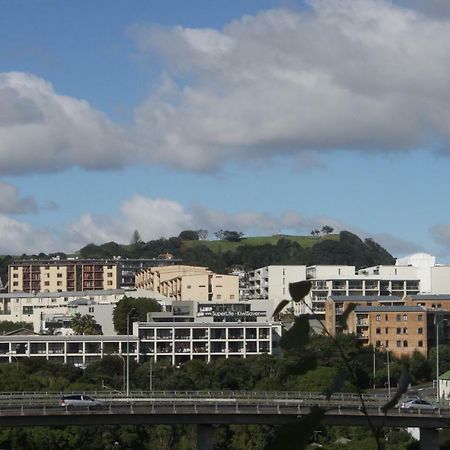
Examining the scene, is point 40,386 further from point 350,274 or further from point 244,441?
point 350,274

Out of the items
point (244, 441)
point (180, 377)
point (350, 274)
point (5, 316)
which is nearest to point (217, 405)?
point (244, 441)

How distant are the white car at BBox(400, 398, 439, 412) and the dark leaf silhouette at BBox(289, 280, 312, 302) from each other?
2362 inches

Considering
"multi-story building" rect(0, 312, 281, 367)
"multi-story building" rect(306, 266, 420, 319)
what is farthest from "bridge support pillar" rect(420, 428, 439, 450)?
"multi-story building" rect(306, 266, 420, 319)

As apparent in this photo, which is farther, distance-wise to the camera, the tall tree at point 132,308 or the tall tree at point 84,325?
the tall tree at point 84,325

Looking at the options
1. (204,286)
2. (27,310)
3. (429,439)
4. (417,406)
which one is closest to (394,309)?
(204,286)

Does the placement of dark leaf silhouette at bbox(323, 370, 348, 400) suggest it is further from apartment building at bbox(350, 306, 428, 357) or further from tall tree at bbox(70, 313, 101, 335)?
tall tree at bbox(70, 313, 101, 335)

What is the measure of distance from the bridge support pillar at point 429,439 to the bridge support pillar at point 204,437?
37.3 feet

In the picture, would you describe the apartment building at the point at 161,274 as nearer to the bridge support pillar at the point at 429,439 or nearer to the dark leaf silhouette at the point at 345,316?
the bridge support pillar at the point at 429,439

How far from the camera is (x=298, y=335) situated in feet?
15.5

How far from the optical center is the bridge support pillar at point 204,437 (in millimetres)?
63656

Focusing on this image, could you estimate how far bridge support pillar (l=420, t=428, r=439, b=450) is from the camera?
63875 millimetres

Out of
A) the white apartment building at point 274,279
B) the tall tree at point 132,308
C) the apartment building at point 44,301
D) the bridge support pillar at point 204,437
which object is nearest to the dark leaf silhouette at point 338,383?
the bridge support pillar at point 204,437

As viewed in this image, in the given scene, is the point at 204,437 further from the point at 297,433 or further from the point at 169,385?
the point at 297,433

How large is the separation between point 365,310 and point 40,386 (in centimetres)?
4253
